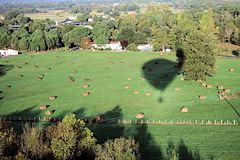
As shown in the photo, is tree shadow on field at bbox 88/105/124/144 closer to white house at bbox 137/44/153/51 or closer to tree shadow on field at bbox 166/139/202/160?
tree shadow on field at bbox 166/139/202/160

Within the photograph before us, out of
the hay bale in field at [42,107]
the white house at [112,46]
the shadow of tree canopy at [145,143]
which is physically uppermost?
the shadow of tree canopy at [145,143]

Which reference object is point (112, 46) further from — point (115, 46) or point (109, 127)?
point (109, 127)

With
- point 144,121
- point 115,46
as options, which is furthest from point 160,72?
point 115,46

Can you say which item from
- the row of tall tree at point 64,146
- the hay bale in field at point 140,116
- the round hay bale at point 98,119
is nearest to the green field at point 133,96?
the hay bale in field at point 140,116

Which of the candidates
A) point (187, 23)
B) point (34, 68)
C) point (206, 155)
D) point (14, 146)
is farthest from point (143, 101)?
point (187, 23)

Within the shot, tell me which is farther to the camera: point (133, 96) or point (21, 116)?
point (133, 96)

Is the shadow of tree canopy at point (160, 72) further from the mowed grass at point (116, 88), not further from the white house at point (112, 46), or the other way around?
the white house at point (112, 46)
